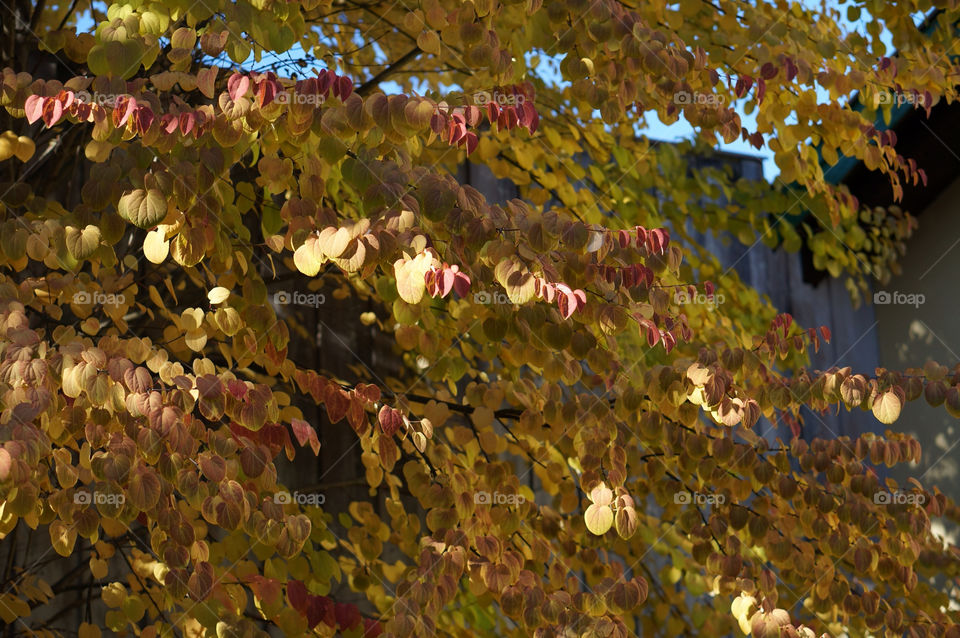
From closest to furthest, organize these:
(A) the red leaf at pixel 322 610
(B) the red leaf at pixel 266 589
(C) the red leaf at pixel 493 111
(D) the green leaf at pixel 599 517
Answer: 1. (C) the red leaf at pixel 493 111
2. (D) the green leaf at pixel 599 517
3. (B) the red leaf at pixel 266 589
4. (A) the red leaf at pixel 322 610

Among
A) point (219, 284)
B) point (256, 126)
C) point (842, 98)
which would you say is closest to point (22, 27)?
point (219, 284)

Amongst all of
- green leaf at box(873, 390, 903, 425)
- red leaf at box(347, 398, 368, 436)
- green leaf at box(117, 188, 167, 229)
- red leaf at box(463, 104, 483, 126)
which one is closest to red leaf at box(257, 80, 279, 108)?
green leaf at box(117, 188, 167, 229)

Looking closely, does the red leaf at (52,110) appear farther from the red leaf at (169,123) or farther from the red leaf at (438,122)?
the red leaf at (438,122)

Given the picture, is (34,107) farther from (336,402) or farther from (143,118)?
(336,402)

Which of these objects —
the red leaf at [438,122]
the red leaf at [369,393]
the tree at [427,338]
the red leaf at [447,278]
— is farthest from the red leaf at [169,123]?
the red leaf at [369,393]

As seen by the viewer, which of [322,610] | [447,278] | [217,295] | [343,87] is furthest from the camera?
[322,610]

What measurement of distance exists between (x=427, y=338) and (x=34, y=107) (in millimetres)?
1113

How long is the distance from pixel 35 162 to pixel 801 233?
11.9 ft

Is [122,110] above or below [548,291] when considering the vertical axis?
above

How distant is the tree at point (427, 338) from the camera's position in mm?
1944

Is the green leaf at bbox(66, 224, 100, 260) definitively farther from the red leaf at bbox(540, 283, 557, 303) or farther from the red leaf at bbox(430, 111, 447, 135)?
Result: the red leaf at bbox(540, 283, 557, 303)

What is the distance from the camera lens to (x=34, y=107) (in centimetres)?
196

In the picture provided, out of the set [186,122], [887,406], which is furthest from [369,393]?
[887,406]

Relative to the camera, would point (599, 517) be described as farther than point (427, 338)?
No
